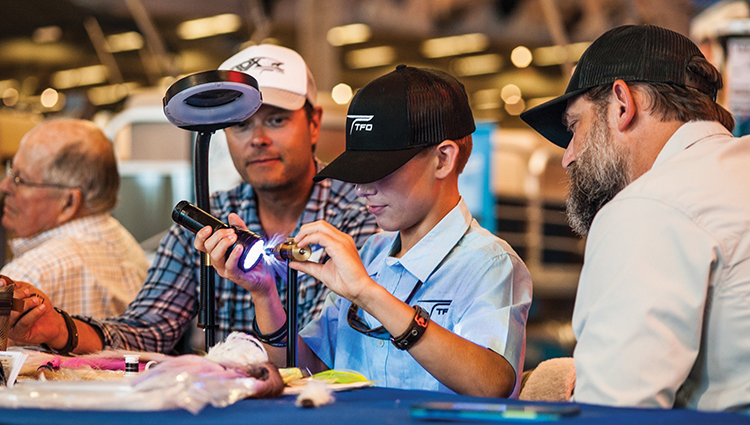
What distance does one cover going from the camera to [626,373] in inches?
41.3

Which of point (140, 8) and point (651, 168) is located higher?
point (140, 8)

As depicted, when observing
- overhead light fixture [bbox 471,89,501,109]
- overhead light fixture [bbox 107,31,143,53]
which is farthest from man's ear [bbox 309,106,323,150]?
overhead light fixture [bbox 471,89,501,109]

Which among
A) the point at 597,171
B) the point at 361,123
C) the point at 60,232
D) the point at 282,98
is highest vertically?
the point at 282,98

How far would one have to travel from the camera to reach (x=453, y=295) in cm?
157

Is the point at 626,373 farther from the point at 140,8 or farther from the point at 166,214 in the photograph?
the point at 140,8

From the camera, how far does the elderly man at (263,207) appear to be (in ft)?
7.10

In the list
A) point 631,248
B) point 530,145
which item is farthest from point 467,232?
A: point 530,145

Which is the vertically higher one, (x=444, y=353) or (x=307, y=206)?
(x=307, y=206)

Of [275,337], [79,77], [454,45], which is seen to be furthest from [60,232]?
[454,45]

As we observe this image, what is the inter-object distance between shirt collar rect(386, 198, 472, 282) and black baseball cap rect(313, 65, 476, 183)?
0.59 ft

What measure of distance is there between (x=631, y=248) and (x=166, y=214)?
4225 millimetres

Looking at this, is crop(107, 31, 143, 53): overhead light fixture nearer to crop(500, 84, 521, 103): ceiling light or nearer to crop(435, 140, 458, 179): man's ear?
crop(500, 84, 521, 103): ceiling light

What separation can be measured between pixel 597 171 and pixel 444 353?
45 centimetres

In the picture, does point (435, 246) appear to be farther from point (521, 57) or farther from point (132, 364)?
point (521, 57)
